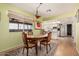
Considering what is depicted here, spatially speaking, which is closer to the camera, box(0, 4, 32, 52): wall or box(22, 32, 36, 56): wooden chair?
box(0, 4, 32, 52): wall

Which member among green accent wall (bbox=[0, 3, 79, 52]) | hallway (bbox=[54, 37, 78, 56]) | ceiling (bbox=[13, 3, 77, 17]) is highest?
ceiling (bbox=[13, 3, 77, 17])

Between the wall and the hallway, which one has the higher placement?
the wall

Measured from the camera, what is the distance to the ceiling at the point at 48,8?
212 centimetres

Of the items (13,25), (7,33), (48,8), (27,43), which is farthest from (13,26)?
(48,8)

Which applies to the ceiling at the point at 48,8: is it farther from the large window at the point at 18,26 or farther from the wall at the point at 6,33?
the large window at the point at 18,26

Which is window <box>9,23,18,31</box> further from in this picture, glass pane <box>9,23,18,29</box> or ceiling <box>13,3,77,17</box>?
ceiling <box>13,3,77,17</box>

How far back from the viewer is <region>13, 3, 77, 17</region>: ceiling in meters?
2.12

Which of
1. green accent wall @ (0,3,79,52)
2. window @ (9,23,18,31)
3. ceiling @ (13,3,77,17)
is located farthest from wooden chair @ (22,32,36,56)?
ceiling @ (13,3,77,17)

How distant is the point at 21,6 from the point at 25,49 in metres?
0.84

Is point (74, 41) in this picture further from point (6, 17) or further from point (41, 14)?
point (6, 17)

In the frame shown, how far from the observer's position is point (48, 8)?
2.18 metres

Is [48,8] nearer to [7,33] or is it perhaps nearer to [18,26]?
[18,26]

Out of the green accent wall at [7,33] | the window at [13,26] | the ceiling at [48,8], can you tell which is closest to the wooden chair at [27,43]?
the green accent wall at [7,33]

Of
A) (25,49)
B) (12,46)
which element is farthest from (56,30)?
(12,46)
